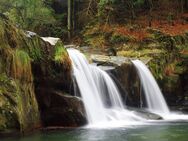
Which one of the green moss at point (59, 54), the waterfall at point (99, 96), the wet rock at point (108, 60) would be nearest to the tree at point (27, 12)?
the wet rock at point (108, 60)

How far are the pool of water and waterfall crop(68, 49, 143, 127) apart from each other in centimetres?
133

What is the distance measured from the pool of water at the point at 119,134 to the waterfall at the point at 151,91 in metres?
4.16

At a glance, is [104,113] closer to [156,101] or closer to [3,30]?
[156,101]

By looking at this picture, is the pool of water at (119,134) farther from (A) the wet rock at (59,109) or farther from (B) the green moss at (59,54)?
(B) the green moss at (59,54)

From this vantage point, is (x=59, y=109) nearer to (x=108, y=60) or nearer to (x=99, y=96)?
(x=99, y=96)

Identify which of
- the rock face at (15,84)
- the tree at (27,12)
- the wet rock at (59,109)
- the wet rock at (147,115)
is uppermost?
the tree at (27,12)

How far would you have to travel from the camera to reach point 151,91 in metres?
18.9

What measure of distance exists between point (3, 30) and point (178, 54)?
10.00 meters

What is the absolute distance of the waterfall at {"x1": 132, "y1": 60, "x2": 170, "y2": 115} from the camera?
18703 millimetres

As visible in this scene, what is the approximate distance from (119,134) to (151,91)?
20.9 feet

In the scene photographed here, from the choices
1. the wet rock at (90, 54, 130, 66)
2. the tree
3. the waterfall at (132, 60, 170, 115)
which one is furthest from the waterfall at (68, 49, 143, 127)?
the tree

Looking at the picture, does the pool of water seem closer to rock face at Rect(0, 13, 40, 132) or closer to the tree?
rock face at Rect(0, 13, 40, 132)

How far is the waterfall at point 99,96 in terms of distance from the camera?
15531 millimetres

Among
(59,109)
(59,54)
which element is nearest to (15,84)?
(59,109)
